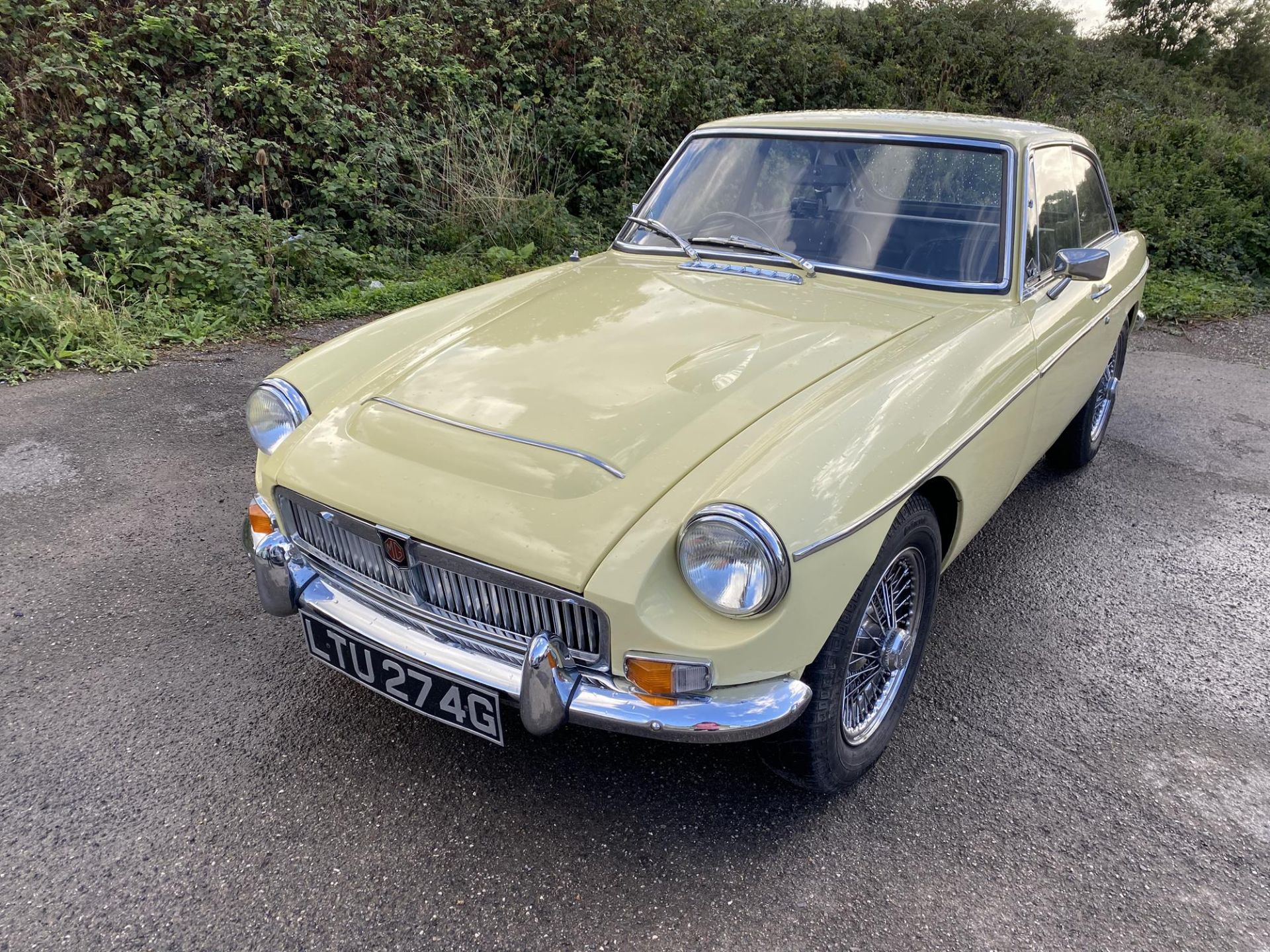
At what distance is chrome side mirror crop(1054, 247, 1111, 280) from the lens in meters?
2.80

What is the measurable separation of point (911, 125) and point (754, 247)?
0.72 metres

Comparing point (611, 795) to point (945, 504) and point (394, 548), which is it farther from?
point (945, 504)

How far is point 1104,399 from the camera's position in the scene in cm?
420

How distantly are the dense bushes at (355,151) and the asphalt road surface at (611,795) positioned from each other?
306 cm

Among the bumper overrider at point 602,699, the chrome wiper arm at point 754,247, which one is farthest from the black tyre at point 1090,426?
the bumper overrider at point 602,699

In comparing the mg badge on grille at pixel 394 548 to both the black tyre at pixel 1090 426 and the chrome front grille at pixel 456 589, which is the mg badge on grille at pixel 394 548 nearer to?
the chrome front grille at pixel 456 589

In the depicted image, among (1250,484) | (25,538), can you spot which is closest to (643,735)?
(25,538)

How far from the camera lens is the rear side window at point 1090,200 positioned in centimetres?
363

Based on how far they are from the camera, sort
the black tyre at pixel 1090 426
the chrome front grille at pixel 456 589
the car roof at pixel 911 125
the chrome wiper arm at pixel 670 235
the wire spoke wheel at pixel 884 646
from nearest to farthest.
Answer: the chrome front grille at pixel 456 589
the wire spoke wheel at pixel 884 646
the car roof at pixel 911 125
the chrome wiper arm at pixel 670 235
the black tyre at pixel 1090 426

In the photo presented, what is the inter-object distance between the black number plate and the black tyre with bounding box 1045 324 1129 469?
2956 mm

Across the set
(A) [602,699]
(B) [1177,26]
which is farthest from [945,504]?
(B) [1177,26]

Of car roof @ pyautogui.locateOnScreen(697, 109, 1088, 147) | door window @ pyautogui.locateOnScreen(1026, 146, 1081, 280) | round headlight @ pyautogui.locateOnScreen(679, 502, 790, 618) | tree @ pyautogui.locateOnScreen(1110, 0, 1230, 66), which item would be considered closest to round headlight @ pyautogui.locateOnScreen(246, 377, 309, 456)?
round headlight @ pyautogui.locateOnScreen(679, 502, 790, 618)

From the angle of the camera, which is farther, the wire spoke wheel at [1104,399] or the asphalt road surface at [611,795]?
the wire spoke wheel at [1104,399]

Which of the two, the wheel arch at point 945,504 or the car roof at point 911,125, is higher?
the car roof at point 911,125
